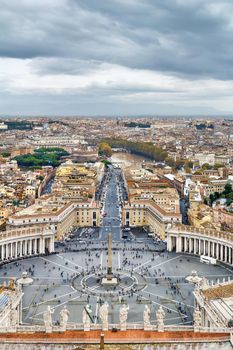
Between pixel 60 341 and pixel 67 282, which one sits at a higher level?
pixel 60 341

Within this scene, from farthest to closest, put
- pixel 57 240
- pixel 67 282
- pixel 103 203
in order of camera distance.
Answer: pixel 103 203 < pixel 57 240 < pixel 67 282

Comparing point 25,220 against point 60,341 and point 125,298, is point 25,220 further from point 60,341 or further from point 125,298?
point 60,341

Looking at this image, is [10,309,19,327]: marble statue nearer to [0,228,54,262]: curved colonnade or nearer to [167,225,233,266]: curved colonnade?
[0,228,54,262]: curved colonnade

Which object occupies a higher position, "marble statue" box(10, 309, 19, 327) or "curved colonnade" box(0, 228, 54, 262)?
"marble statue" box(10, 309, 19, 327)

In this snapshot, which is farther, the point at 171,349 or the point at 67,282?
the point at 67,282

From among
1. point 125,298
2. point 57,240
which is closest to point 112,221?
point 57,240

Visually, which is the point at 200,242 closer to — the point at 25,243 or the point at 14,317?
the point at 25,243

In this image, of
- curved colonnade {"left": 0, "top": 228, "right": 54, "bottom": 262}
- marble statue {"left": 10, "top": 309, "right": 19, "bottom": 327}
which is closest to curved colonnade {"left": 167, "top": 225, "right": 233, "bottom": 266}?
curved colonnade {"left": 0, "top": 228, "right": 54, "bottom": 262}
